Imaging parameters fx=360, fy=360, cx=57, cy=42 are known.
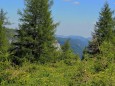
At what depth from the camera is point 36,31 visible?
149 feet

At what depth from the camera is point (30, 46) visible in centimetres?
4519

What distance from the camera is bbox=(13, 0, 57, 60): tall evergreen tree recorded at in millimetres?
44616

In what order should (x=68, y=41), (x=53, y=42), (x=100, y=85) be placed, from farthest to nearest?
(x=68, y=41), (x=53, y=42), (x=100, y=85)

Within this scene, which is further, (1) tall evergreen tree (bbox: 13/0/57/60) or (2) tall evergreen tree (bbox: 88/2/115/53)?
(2) tall evergreen tree (bbox: 88/2/115/53)

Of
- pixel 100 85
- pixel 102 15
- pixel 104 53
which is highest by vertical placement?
pixel 102 15

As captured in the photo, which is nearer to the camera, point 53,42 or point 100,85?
point 100,85

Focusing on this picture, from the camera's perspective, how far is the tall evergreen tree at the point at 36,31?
4462cm

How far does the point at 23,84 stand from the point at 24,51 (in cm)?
3306

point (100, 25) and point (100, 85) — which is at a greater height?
point (100, 25)

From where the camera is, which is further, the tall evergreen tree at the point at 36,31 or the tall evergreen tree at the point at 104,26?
the tall evergreen tree at the point at 104,26

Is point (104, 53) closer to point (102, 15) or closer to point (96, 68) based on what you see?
point (96, 68)

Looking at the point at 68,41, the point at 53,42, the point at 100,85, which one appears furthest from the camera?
the point at 68,41

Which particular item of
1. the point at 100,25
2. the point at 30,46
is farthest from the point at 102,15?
the point at 30,46

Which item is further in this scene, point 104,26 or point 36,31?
point 104,26
